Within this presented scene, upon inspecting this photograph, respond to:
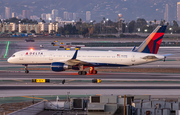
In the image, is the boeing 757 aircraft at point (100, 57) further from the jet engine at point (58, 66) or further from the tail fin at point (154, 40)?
the jet engine at point (58, 66)

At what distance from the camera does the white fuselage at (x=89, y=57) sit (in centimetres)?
5159

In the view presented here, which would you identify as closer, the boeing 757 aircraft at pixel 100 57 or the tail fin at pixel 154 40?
the boeing 757 aircraft at pixel 100 57

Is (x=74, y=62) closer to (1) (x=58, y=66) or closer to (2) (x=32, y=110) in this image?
(1) (x=58, y=66)

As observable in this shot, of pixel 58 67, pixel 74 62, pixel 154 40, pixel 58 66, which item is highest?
pixel 154 40

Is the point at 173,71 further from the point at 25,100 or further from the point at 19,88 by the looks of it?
the point at 25,100

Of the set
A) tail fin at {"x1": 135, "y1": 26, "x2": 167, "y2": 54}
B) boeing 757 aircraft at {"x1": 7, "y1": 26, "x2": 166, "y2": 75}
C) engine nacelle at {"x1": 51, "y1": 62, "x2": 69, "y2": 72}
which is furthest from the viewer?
tail fin at {"x1": 135, "y1": 26, "x2": 167, "y2": 54}

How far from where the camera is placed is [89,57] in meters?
52.4

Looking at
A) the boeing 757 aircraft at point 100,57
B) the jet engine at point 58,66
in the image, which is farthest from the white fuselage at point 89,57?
the jet engine at point 58,66

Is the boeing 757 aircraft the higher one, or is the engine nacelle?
the boeing 757 aircraft

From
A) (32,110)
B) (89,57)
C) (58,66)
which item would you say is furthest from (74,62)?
(32,110)

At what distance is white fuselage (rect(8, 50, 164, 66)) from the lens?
169ft

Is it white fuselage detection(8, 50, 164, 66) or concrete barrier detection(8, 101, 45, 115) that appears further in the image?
white fuselage detection(8, 50, 164, 66)

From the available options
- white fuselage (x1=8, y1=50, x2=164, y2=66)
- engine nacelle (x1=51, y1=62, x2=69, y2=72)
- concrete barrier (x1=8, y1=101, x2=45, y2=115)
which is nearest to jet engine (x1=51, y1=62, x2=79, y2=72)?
engine nacelle (x1=51, y1=62, x2=69, y2=72)

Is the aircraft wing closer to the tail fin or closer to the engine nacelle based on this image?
the engine nacelle
